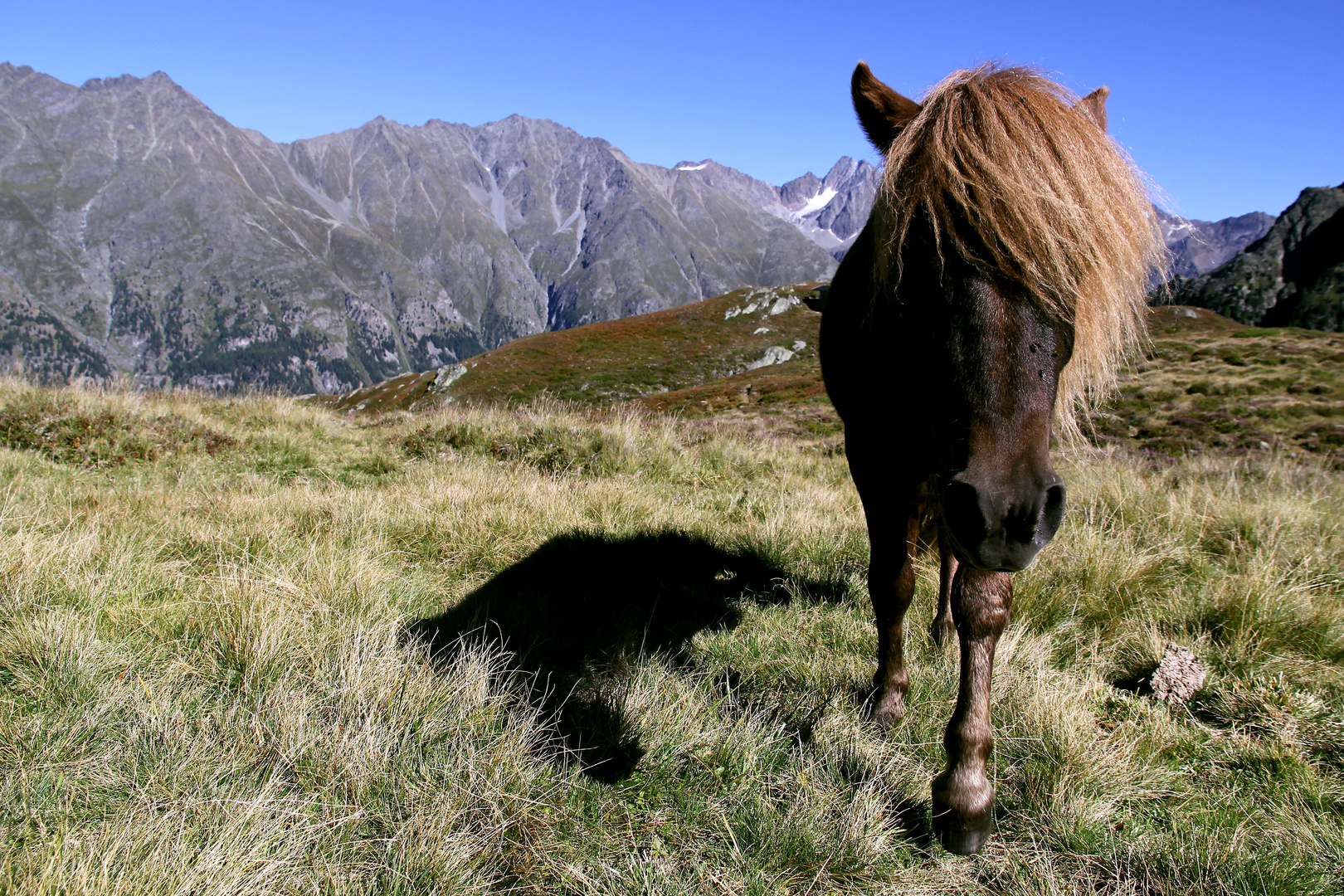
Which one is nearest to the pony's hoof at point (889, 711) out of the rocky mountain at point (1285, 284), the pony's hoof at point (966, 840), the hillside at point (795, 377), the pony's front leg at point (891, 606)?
the pony's front leg at point (891, 606)

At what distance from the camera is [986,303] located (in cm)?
168

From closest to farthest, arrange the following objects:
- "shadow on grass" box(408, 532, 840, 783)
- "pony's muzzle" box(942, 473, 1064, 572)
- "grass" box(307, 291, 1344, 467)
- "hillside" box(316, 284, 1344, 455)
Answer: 1. "pony's muzzle" box(942, 473, 1064, 572)
2. "shadow on grass" box(408, 532, 840, 783)
3. "grass" box(307, 291, 1344, 467)
4. "hillside" box(316, 284, 1344, 455)

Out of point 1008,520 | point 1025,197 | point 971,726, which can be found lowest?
point 971,726

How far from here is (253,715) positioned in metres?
1.97

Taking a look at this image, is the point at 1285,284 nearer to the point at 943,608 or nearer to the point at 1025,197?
the point at 943,608

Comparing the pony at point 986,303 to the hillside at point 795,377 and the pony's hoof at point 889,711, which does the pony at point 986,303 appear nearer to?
the hillside at point 795,377

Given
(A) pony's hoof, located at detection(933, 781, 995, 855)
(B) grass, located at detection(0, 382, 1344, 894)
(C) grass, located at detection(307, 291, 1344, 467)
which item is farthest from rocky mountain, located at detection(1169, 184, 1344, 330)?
(A) pony's hoof, located at detection(933, 781, 995, 855)

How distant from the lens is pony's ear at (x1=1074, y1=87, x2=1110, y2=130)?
79.7 inches

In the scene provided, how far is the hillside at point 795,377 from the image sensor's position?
1204cm

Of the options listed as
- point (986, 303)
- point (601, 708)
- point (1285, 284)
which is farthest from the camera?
point (1285, 284)

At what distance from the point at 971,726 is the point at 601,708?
134cm

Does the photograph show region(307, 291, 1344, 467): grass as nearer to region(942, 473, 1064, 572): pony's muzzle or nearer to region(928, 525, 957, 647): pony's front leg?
region(942, 473, 1064, 572): pony's muzzle

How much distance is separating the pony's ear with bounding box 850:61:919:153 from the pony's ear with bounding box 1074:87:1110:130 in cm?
51

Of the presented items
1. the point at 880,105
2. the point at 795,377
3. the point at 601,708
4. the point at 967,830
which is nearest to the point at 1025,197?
the point at 880,105
